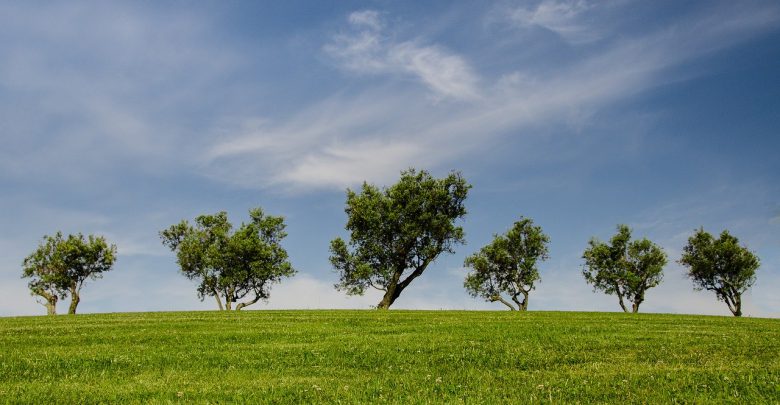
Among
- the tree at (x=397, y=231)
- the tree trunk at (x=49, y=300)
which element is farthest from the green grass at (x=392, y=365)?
the tree trunk at (x=49, y=300)

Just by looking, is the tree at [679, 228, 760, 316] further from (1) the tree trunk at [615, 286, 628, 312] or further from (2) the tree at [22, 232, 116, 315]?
(2) the tree at [22, 232, 116, 315]

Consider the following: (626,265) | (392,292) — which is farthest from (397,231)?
(626,265)

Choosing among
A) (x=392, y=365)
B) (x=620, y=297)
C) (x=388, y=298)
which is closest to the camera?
(x=392, y=365)

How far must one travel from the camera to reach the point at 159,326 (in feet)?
87.2

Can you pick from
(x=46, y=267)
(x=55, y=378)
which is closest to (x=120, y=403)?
(x=55, y=378)

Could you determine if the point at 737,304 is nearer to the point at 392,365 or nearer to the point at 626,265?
the point at 626,265

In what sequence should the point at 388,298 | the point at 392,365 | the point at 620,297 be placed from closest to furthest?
the point at 392,365
the point at 388,298
the point at 620,297

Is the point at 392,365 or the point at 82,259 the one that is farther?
the point at 82,259

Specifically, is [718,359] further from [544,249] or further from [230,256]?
[230,256]

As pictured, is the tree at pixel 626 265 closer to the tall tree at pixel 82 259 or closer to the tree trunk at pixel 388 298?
the tree trunk at pixel 388 298

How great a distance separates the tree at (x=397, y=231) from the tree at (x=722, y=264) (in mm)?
34895

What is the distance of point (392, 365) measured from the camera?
14422 millimetres

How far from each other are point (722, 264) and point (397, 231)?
4439 cm

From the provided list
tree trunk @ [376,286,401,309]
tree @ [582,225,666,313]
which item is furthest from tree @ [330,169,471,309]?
tree @ [582,225,666,313]
